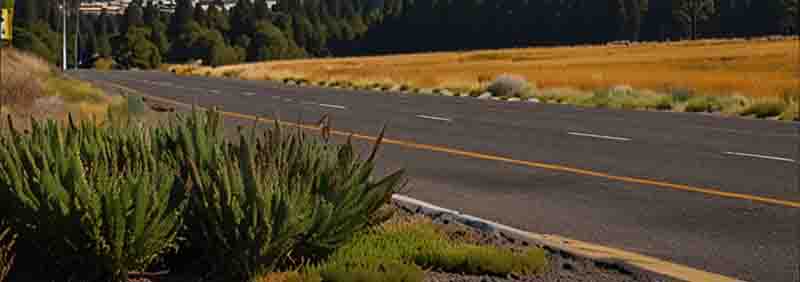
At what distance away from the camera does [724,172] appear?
40.7 ft

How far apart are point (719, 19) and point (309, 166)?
148 metres

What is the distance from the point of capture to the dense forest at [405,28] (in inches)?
5586

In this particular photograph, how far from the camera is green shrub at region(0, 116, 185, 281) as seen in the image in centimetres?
525

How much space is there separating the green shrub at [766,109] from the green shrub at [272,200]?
2148 cm

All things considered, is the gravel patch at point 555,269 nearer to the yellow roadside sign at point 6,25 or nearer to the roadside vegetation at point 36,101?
the roadside vegetation at point 36,101

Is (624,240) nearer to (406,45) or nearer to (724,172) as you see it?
(724,172)

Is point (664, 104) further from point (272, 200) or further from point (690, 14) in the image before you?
point (690, 14)

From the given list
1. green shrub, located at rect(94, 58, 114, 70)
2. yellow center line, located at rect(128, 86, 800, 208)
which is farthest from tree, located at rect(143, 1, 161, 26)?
yellow center line, located at rect(128, 86, 800, 208)

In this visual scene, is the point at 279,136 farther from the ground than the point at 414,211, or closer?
farther from the ground

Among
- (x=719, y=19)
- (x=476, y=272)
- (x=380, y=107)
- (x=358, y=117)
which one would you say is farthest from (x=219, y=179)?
(x=719, y=19)

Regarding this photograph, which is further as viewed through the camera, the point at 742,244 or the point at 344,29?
the point at 344,29

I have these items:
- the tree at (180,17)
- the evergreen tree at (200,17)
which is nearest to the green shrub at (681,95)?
the tree at (180,17)

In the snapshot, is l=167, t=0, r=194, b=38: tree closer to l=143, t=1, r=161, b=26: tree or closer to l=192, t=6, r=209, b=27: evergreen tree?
l=192, t=6, r=209, b=27: evergreen tree

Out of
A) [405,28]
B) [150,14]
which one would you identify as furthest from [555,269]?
[150,14]
